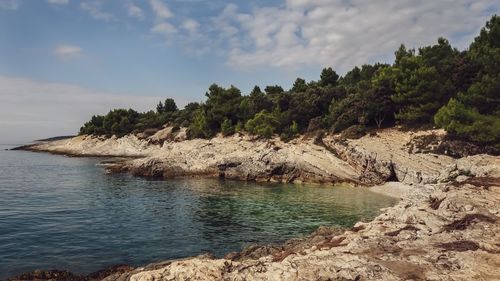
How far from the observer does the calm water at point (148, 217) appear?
24.1 m

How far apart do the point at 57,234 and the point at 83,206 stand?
1171 centimetres

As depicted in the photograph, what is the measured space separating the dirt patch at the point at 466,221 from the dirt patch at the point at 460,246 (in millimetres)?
2058

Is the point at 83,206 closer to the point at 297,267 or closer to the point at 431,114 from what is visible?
the point at 297,267

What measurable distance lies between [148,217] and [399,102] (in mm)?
47393

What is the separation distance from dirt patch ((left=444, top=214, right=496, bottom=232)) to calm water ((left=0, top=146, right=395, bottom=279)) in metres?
11.7

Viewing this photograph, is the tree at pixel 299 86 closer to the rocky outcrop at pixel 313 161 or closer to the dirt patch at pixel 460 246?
the rocky outcrop at pixel 313 161

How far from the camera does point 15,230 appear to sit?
28.9 m

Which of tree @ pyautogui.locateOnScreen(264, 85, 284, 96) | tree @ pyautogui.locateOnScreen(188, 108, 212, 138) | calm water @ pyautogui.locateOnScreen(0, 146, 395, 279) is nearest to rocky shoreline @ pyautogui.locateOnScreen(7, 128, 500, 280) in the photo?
calm water @ pyautogui.locateOnScreen(0, 146, 395, 279)

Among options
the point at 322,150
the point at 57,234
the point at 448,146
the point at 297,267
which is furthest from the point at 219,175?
the point at 297,267

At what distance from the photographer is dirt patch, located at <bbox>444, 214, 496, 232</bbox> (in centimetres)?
1906

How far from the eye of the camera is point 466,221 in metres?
19.6

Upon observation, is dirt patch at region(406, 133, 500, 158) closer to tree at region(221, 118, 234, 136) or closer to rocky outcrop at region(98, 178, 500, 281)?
rocky outcrop at region(98, 178, 500, 281)

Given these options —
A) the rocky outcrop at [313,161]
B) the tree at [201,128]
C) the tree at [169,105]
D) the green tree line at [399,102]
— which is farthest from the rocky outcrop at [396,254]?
the tree at [169,105]

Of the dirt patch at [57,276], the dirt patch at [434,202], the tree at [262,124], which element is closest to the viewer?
the dirt patch at [57,276]
